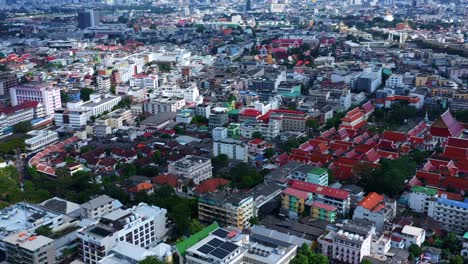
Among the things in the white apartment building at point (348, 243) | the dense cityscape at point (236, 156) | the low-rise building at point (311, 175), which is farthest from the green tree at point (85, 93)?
the white apartment building at point (348, 243)

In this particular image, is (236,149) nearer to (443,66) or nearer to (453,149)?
(453,149)

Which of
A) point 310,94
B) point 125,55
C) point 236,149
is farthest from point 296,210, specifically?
point 125,55

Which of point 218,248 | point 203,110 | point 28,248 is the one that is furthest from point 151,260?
point 203,110

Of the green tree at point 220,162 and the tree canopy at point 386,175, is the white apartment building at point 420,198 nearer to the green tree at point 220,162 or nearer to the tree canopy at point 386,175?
the tree canopy at point 386,175

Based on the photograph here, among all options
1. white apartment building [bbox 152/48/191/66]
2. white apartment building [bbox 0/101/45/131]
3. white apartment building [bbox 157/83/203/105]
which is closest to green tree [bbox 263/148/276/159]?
white apartment building [bbox 157/83/203/105]

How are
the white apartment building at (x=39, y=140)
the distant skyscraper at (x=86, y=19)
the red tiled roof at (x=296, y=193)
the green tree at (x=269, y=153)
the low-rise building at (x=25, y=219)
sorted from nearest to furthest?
the low-rise building at (x=25, y=219), the red tiled roof at (x=296, y=193), the green tree at (x=269, y=153), the white apartment building at (x=39, y=140), the distant skyscraper at (x=86, y=19)

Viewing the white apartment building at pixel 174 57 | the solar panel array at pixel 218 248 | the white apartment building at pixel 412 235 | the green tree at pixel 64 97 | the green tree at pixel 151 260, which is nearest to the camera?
the green tree at pixel 151 260

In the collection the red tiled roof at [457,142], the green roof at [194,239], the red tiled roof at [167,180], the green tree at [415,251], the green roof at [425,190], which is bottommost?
the green tree at [415,251]

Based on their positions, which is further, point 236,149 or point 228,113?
point 228,113
